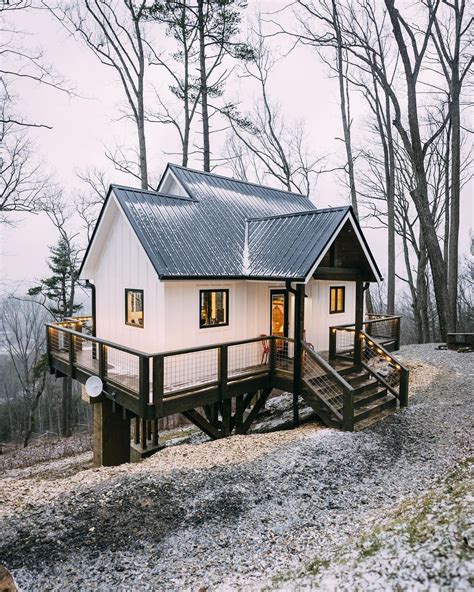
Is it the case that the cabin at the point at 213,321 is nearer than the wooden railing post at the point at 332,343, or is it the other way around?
the cabin at the point at 213,321

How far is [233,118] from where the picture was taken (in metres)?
18.2

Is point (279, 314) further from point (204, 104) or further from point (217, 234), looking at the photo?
point (204, 104)

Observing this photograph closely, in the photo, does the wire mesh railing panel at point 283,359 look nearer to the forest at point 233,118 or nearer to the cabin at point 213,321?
the cabin at point 213,321

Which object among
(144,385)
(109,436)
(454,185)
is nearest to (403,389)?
(144,385)

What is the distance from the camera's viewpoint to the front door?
10.4 metres

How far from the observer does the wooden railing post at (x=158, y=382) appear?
696 cm

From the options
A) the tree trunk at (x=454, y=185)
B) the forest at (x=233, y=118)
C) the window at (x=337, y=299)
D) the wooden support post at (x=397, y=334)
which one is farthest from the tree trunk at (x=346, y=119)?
the window at (x=337, y=299)

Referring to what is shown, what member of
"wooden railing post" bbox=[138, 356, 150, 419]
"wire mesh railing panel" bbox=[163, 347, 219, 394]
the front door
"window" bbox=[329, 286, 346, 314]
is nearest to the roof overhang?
"window" bbox=[329, 286, 346, 314]

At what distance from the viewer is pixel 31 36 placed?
879 centimetres

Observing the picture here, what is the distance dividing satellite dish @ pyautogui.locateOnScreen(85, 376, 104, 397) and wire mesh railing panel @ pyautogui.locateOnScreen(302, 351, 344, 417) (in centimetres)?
466

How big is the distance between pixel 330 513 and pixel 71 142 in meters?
29.8

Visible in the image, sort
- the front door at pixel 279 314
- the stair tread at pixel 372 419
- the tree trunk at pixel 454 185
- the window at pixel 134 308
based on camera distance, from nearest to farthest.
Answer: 1. the stair tread at pixel 372 419
2. the window at pixel 134 308
3. the front door at pixel 279 314
4. the tree trunk at pixel 454 185

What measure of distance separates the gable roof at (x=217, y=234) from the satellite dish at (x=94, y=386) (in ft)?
9.27

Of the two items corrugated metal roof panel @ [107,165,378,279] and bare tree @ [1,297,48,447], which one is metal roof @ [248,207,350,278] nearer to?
corrugated metal roof panel @ [107,165,378,279]
